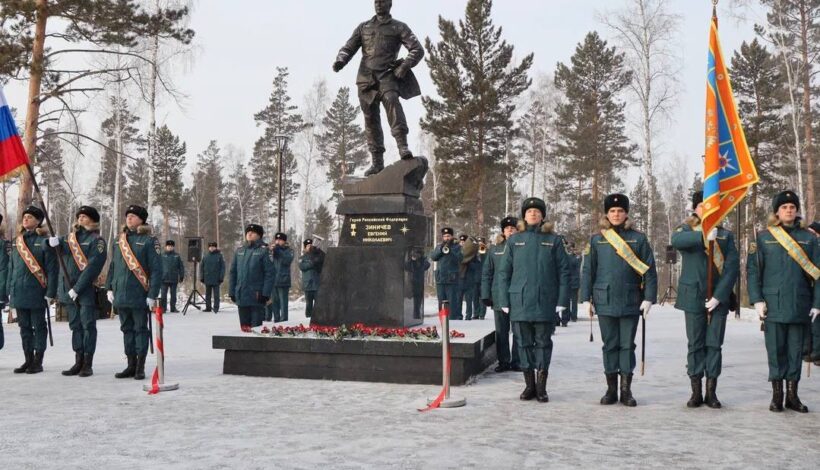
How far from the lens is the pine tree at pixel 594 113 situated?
101ft

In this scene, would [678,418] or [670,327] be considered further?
[670,327]

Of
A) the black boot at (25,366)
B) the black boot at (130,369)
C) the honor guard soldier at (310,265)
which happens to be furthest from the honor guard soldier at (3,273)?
the honor guard soldier at (310,265)

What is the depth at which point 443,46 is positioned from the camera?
1074 inches

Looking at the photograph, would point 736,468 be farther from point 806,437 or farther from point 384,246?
point 384,246

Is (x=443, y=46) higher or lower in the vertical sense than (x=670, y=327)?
higher

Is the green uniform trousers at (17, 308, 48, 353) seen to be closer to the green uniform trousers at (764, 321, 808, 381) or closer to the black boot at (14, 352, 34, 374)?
the black boot at (14, 352, 34, 374)

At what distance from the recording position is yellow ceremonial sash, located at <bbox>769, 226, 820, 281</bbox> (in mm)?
5784

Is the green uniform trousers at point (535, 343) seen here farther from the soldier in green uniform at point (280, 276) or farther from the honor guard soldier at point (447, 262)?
the soldier in green uniform at point (280, 276)

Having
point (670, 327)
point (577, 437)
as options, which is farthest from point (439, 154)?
point (577, 437)

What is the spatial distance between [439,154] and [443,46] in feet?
14.9

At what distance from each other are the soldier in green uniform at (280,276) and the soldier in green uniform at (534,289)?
9466mm

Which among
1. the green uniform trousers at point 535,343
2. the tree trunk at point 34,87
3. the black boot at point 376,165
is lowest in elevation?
the green uniform trousers at point 535,343

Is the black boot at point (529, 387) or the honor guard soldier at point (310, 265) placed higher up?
the honor guard soldier at point (310, 265)

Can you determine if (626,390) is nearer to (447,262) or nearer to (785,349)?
(785,349)
